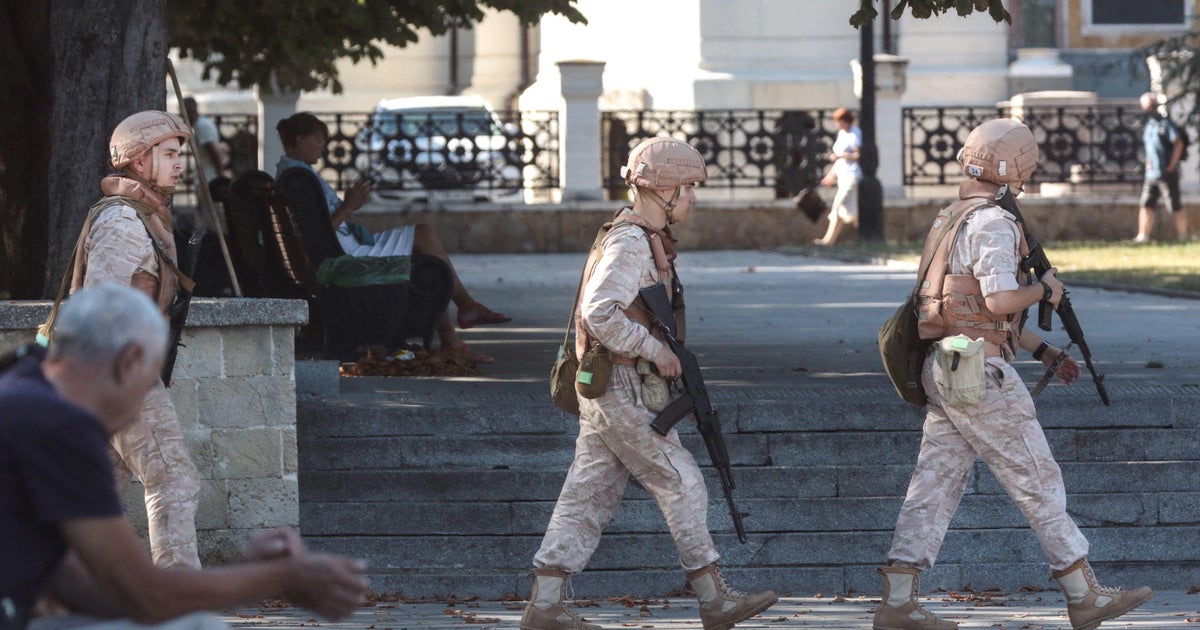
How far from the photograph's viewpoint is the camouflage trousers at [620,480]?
630 centimetres

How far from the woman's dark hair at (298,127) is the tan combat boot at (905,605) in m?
5.01

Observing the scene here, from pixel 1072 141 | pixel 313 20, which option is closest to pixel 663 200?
pixel 313 20

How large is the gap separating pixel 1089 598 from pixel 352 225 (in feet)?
19.7

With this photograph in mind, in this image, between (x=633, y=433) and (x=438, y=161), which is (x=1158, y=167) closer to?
(x=438, y=161)

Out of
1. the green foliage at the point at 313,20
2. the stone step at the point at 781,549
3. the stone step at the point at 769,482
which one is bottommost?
the stone step at the point at 781,549

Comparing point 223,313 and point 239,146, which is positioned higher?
point 239,146

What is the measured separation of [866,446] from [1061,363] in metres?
1.57

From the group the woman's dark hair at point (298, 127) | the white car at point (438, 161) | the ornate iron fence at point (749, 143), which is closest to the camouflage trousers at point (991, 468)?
the woman's dark hair at point (298, 127)

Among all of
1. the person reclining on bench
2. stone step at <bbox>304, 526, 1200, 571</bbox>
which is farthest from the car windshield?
stone step at <bbox>304, 526, 1200, 571</bbox>

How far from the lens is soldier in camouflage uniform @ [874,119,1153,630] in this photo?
639 cm

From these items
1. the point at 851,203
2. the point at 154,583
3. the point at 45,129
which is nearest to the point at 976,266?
the point at 154,583

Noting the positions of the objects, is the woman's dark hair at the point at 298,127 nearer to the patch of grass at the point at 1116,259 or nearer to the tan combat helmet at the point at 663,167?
the tan combat helmet at the point at 663,167

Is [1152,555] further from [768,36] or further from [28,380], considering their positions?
[768,36]

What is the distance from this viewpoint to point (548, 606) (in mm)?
6465
